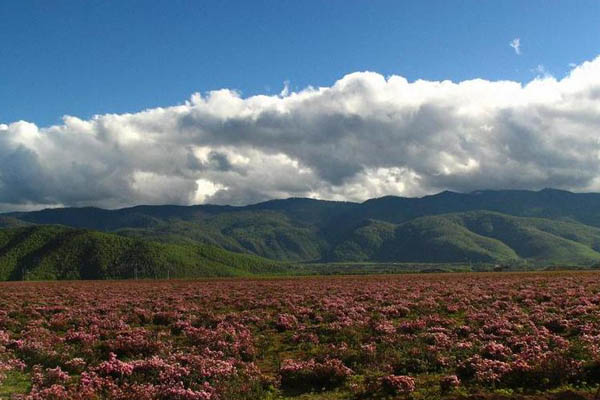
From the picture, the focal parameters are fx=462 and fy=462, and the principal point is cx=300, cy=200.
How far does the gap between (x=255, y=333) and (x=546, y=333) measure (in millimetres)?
12514

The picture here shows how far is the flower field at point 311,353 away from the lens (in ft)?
41.7

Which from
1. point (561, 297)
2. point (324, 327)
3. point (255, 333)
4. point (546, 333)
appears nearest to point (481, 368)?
point (546, 333)

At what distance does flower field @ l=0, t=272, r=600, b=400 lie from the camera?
1272 cm

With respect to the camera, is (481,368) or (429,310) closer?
(481,368)

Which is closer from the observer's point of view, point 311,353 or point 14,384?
point 14,384

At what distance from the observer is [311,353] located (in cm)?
1775

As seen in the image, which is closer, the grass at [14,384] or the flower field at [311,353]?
the flower field at [311,353]

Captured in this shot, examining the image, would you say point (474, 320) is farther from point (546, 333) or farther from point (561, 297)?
point (561, 297)

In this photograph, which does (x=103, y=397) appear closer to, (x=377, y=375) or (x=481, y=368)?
(x=377, y=375)

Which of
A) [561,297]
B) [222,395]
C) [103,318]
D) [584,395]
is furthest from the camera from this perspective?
[561,297]

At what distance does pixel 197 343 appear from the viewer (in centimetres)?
1938

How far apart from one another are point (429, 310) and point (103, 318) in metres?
18.7

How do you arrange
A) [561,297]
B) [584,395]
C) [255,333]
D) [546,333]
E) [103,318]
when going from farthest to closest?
[561,297], [103,318], [255,333], [546,333], [584,395]

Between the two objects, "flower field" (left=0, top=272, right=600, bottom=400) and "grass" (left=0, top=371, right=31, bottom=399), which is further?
"grass" (left=0, top=371, right=31, bottom=399)
